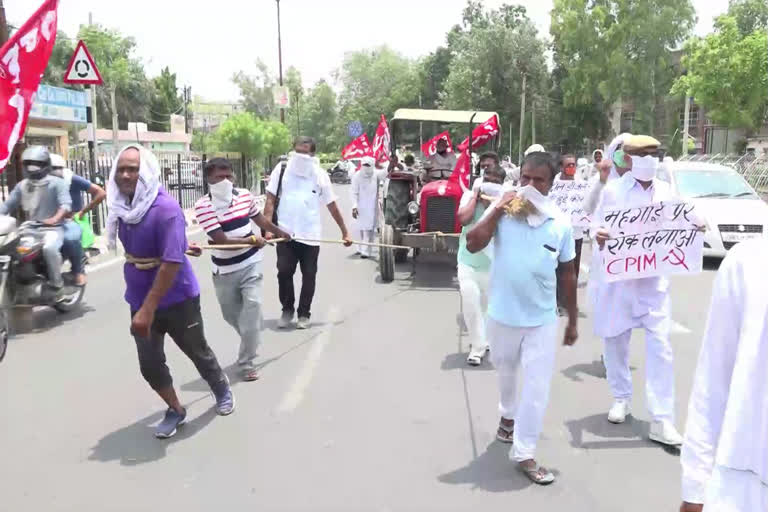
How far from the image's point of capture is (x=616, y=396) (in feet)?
15.1

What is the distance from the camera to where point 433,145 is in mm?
11367

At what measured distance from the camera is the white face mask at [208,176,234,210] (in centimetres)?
543

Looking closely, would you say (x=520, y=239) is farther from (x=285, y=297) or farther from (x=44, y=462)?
(x=285, y=297)

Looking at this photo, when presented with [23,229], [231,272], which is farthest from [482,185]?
[23,229]

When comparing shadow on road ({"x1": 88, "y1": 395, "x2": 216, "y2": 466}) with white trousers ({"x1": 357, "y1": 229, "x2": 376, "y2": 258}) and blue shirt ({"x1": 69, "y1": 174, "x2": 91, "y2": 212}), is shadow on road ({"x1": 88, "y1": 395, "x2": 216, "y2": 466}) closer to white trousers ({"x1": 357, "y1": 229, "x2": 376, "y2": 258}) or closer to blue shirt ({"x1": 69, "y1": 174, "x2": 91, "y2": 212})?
blue shirt ({"x1": 69, "y1": 174, "x2": 91, "y2": 212})

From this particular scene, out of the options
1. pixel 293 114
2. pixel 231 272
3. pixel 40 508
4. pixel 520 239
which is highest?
pixel 293 114

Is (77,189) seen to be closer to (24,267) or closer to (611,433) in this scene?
(24,267)

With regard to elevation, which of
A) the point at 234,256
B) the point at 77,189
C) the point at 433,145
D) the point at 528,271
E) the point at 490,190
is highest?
the point at 433,145

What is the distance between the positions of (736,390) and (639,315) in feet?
9.73

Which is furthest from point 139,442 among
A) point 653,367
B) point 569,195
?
point 569,195

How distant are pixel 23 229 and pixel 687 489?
699 centimetres

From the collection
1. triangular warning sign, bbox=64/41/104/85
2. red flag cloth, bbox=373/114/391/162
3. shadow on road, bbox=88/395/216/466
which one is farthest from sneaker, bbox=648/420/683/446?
red flag cloth, bbox=373/114/391/162

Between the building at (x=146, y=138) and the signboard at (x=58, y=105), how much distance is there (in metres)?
11.8

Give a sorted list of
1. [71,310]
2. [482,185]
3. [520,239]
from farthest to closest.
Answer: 1. [71,310]
2. [482,185]
3. [520,239]
